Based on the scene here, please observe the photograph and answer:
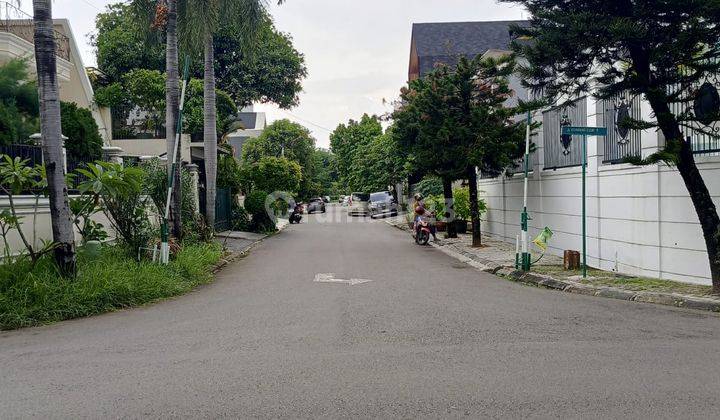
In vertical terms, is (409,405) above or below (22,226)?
below

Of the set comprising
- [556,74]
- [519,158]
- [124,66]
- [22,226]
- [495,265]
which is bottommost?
[495,265]

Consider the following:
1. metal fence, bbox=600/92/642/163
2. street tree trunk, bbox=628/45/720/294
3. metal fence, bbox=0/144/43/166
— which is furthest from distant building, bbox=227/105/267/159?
street tree trunk, bbox=628/45/720/294

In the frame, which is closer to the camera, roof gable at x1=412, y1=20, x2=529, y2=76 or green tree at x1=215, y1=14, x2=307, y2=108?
green tree at x1=215, y1=14, x2=307, y2=108

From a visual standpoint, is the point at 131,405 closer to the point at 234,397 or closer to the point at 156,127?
the point at 234,397

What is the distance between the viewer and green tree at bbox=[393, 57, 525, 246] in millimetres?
17641

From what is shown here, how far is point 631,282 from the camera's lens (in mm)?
11008

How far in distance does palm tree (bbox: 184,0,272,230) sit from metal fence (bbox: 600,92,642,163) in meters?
9.77

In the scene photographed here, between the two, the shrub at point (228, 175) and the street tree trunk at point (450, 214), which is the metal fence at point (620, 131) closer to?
the street tree trunk at point (450, 214)

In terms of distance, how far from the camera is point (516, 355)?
6250 millimetres

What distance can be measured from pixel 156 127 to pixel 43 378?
92.8 feet

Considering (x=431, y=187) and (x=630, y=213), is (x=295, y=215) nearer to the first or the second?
(x=431, y=187)

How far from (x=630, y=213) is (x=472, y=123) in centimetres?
689

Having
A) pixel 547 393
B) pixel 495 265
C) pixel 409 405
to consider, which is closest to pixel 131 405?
pixel 409 405

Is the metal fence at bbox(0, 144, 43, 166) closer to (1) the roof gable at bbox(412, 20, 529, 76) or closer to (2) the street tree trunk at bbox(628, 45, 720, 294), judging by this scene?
(2) the street tree trunk at bbox(628, 45, 720, 294)
